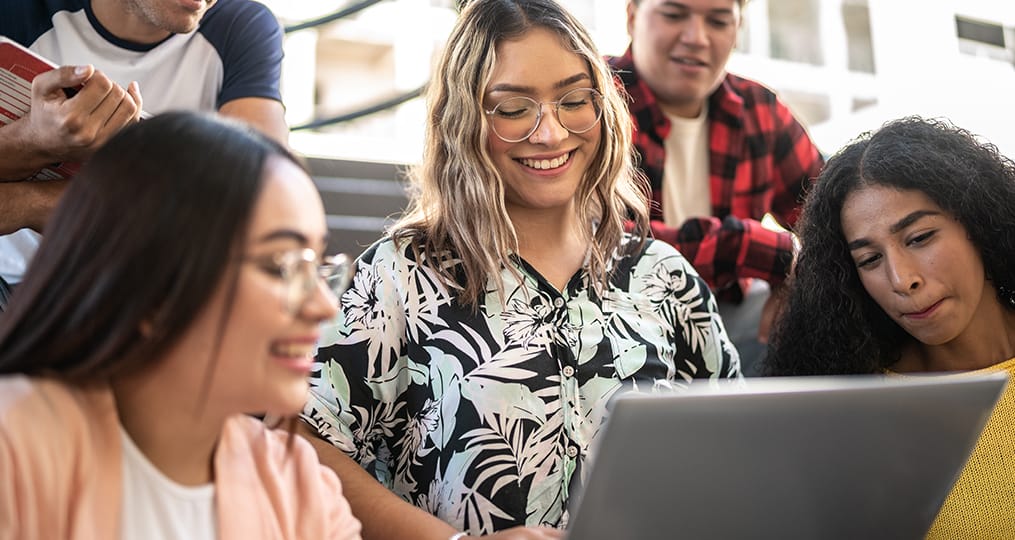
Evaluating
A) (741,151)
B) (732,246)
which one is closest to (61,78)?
(732,246)

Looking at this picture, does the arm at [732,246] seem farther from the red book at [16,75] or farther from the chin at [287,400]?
the chin at [287,400]

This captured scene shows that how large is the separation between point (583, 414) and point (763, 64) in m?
4.93

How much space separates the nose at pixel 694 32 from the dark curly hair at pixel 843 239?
60cm

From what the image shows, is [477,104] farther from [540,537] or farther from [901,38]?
[901,38]

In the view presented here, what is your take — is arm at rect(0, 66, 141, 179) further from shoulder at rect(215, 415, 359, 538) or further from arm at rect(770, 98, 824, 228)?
arm at rect(770, 98, 824, 228)

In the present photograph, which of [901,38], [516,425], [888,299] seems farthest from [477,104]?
[901,38]

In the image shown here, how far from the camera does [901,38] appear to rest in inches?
128

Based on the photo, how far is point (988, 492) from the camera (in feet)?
5.47

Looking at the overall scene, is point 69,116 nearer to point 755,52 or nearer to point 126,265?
point 126,265

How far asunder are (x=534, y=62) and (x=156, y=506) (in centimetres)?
94

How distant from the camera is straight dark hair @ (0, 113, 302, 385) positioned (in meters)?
0.96

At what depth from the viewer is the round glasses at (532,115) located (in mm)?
1693

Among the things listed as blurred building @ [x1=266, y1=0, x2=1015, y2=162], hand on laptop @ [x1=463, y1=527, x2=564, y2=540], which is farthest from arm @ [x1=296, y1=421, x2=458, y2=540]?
blurred building @ [x1=266, y1=0, x2=1015, y2=162]

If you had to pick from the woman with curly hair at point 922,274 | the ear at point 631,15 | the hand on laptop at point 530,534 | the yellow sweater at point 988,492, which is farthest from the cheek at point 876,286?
the ear at point 631,15
